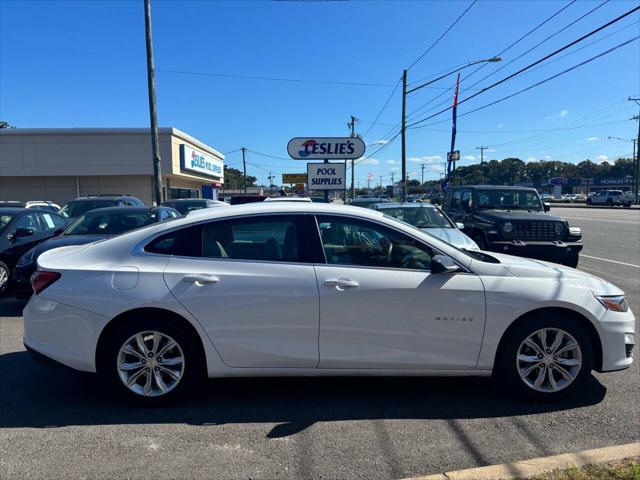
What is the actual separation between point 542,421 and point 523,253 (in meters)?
6.57

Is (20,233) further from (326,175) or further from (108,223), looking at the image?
(326,175)

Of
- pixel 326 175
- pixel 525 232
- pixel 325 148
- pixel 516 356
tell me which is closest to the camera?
pixel 516 356

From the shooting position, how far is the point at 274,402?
12.3 feet

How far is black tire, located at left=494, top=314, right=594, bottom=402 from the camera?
142 inches

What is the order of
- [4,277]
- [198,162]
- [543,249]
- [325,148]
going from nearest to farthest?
[4,277] → [543,249] → [325,148] → [198,162]

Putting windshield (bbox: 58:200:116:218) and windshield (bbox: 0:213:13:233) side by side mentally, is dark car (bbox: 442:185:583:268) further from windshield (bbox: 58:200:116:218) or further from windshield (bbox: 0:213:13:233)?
windshield (bbox: 58:200:116:218)

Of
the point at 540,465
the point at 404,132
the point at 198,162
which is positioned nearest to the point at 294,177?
the point at 404,132

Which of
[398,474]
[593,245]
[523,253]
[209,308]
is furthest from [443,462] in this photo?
[593,245]

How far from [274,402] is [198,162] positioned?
35.0 m

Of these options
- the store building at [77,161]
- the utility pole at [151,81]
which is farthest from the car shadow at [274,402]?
the store building at [77,161]

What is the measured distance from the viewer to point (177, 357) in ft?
11.8

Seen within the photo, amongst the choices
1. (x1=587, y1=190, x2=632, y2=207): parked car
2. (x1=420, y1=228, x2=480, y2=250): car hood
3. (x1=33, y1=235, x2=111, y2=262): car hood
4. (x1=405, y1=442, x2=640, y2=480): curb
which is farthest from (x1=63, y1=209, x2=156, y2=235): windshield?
(x1=587, y1=190, x2=632, y2=207): parked car

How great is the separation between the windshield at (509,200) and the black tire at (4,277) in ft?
31.8

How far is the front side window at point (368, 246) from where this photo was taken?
145 inches
